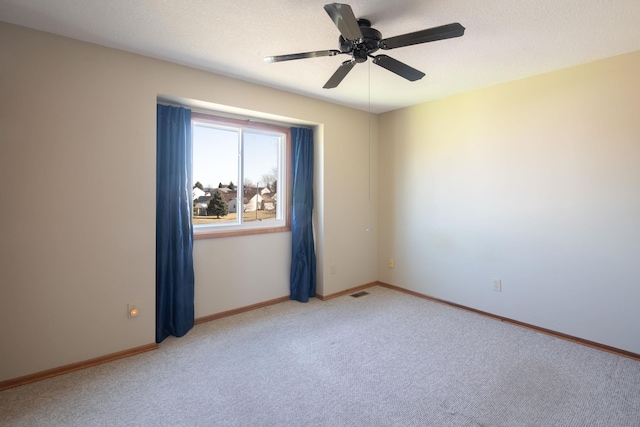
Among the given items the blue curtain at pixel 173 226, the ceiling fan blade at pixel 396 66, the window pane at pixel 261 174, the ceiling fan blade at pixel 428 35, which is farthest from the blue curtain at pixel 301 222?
the ceiling fan blade at pixel 428 35

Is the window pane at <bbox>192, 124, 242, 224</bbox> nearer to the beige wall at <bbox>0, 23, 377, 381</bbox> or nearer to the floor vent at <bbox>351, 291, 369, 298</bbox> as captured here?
the beige wall at <bbox>0, 23, 377, 381</bbox>

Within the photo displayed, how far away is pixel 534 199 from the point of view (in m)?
3.07

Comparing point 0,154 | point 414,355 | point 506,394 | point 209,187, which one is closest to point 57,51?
point 0,154

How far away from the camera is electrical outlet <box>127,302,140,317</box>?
8.45 feet

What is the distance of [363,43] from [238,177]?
2128 millimetres

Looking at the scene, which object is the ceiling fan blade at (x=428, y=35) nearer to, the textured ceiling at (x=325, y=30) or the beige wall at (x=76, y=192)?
the textured ceiling at (x=325, y=30)

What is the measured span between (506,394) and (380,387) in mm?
825

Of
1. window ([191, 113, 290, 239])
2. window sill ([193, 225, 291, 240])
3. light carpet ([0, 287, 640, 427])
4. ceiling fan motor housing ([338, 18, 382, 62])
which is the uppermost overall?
ceiling fan motor housing ([338, 18, 382, 62])

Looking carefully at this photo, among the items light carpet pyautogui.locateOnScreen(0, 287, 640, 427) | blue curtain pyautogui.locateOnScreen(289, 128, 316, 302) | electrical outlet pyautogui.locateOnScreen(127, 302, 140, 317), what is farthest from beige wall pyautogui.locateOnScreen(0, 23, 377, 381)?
blue curtain pyautogui.locateOnScreen(289, 128, 316, 302)

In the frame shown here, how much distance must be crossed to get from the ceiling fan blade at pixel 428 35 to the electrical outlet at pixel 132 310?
273 centimetres

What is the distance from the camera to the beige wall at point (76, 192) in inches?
84.4

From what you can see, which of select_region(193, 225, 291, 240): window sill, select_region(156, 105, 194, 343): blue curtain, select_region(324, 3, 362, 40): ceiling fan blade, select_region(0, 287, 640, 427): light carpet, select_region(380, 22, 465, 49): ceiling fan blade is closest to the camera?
select_region(324, 3, 362, 40): ceiling fan blade

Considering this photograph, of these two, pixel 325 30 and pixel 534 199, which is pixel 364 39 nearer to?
pixel 325 30

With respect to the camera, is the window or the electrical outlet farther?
the window
